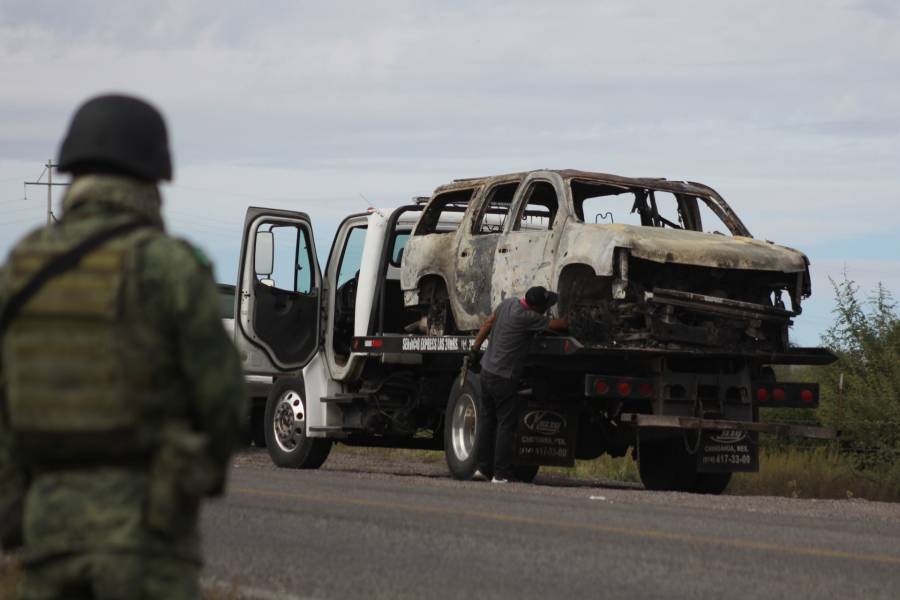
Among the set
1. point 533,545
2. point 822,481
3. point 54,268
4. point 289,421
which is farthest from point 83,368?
point 822,481

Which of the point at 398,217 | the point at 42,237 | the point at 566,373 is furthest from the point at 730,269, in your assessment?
the point at 42,237

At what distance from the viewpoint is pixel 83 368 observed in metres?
3.40

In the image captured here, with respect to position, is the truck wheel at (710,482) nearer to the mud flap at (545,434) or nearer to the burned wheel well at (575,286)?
the mud flap at (545,434)

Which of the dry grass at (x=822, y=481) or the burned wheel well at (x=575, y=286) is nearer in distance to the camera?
the burned wheel well at (x=575, y=286)

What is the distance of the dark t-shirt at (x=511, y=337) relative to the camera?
1446cm

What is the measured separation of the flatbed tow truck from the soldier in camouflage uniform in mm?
10744

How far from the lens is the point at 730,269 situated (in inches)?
578

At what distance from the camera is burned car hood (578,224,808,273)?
14.0 m

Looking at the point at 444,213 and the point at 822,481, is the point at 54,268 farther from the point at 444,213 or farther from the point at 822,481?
the point at 822,481

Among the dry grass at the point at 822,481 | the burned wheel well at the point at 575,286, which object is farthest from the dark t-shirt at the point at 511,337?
the dry grass at the point at 822,481

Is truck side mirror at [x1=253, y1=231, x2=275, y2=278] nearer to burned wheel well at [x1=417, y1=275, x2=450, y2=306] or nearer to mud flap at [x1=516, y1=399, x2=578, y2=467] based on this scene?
burned wheel well at [x1=417, y1=275, x2=450, y2=306]

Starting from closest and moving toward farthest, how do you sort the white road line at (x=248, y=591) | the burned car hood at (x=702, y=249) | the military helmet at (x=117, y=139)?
the military helmet at (x=117, y=139)
the white road line at (x=248, y=591)
the burned car hood at (x=702, y=249)

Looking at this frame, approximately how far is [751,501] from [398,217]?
5300mm

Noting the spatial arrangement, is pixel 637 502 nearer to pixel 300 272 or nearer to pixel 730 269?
pixel 730 269
